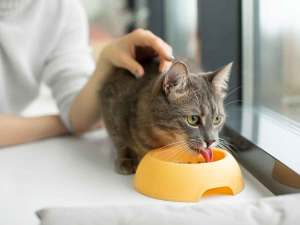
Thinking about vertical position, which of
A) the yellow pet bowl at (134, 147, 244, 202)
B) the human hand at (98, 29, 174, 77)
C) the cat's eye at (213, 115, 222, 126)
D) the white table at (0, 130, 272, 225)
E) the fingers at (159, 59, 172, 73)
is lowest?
the white table at (0, 130, 272, 225)

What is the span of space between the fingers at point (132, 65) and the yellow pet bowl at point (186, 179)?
29cm

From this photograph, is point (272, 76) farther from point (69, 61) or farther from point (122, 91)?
point (69, 61)

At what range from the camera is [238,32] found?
5.39ft

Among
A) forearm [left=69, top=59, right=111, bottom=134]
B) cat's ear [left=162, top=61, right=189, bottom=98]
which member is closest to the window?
cat's ear [left=162, top=61, right=189, bottom=98]

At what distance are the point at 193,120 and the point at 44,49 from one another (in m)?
0.74

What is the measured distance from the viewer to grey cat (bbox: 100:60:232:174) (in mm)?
1114

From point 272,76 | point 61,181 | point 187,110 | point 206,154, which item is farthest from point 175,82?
point 272,76

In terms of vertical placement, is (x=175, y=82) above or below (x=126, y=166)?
above

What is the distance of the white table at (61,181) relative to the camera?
1.00 meters

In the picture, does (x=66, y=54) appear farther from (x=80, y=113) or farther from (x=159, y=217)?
(x=159, y=217)

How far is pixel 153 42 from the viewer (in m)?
1.21

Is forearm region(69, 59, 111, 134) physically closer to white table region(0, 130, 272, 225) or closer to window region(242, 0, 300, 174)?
white table region(0, 130, 272, 225)

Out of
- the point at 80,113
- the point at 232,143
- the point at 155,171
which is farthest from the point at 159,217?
the point at 80,113

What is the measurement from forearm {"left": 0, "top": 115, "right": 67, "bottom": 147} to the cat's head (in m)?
0.49
